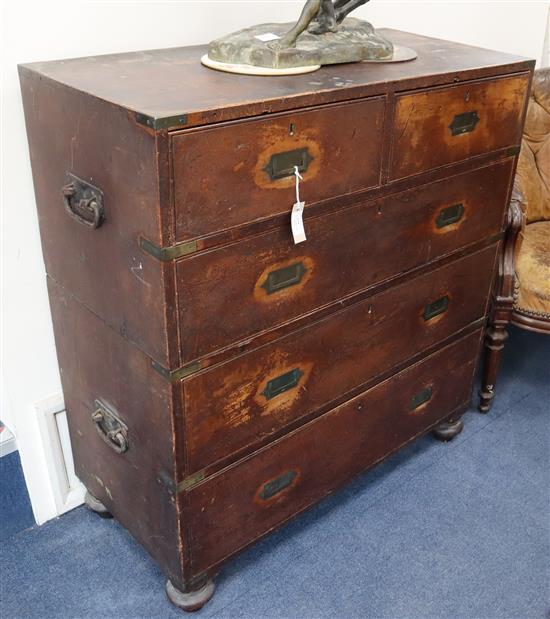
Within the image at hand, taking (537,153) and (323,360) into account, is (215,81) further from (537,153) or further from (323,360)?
(537,153)

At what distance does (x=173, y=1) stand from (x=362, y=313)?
78 cm

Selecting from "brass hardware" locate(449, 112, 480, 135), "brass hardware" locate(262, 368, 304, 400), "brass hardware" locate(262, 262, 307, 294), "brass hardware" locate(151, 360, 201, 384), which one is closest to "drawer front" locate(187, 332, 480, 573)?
"brass hardware" locate(262, 368, 304, 400)

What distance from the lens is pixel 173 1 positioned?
1.51 meters

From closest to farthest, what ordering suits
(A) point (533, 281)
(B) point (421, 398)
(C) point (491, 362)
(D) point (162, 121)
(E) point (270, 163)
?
(D) point (162, 121)
(E) point (270, 163)
(B) point (421, 398)
(A) point (533, 281)
(C) point (491, 362)

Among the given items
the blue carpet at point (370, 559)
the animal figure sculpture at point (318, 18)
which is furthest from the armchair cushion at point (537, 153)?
the animal figure sculpture at point (318, 18)

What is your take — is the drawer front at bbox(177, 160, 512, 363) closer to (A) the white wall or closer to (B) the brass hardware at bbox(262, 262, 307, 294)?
(B) the brass hardware at bbox(262, 262, 307, 294)

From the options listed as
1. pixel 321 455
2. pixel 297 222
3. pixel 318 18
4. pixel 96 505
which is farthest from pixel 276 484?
pixel 318 18

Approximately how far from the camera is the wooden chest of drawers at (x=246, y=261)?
1.14 m

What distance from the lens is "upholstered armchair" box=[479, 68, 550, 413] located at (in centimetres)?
194

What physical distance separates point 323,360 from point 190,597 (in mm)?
598

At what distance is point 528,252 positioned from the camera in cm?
205

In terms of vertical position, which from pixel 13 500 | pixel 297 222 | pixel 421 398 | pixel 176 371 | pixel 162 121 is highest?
pixel 162 121

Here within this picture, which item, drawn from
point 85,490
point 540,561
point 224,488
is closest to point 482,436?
point 540,561

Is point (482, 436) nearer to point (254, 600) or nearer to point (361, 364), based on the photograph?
point (361, 364)
